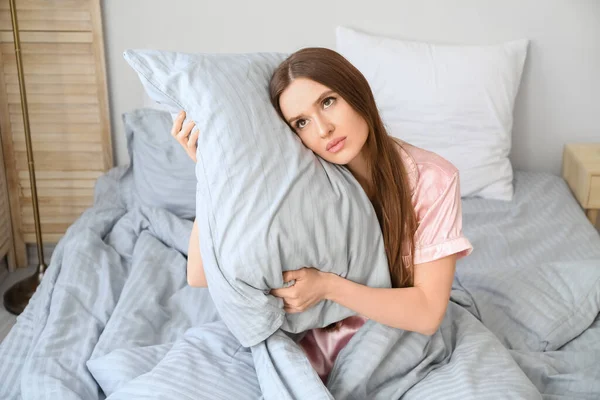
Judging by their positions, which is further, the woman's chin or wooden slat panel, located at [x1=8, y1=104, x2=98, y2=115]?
wooden slat panel, located at [x1=8, y1=104, x2=98, y2=115]

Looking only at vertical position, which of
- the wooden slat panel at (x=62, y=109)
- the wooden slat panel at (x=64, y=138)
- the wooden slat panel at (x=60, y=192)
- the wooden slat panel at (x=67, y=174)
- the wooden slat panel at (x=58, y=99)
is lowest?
the wooden slat panel at (x=60, y=192)

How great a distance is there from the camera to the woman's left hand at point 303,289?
3.92ft

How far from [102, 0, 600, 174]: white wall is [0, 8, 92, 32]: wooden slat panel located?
0.32 feet

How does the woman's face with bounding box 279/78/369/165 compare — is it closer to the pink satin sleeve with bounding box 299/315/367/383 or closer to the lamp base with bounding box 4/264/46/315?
the pink satin sleeve with bounding box 299/315/367/383

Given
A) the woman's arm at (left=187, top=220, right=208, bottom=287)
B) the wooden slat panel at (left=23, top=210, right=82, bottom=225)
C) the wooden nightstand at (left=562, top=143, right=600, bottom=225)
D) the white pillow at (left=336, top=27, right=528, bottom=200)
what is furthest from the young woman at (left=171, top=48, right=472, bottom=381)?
the wooden slat panel at (left=23, top=210, right=82, bottom=225)

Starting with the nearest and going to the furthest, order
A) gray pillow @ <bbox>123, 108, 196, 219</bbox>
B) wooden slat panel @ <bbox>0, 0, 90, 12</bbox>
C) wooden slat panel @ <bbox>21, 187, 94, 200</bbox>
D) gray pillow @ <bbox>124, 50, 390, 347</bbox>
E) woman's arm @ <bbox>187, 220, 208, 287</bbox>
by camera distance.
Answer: gray pillow @ <bbox>124, 50, 390, 347</bbox> → woman's arm @ <bbox>187, 220, 208, 287</bbox> → gray pillow @ <bbox>123, 108, 196, 219</bbox> → wooden slat panel @ <bbox>0, 0, 90, 12</bbox> → wooden slat panel @ <bbox>21, 187, 94, 200</bbox>

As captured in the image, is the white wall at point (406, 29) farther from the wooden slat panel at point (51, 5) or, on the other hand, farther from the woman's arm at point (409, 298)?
the woman's arm at point (409, 298)

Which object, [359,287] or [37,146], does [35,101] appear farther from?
[359,287]

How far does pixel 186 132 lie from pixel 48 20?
55.3 inches

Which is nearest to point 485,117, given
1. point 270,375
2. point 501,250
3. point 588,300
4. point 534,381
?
point 501,250

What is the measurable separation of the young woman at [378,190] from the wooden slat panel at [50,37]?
4.40 ft

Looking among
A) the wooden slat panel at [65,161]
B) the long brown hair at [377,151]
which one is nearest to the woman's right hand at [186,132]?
the long brown hair at [377,151]

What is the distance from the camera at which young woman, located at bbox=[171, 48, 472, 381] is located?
1203mm

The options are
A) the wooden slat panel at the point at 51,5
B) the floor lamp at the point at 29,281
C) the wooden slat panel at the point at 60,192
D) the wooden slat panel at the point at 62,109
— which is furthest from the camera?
the wooden slat panel at the point at 60,192
